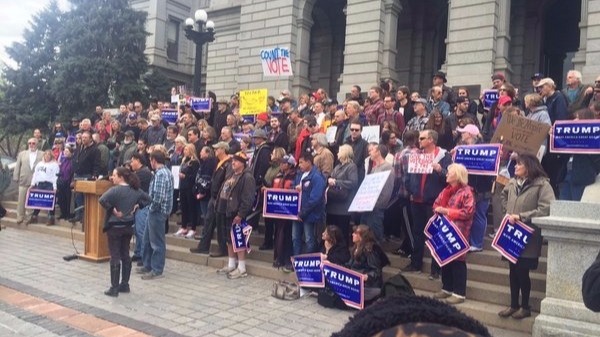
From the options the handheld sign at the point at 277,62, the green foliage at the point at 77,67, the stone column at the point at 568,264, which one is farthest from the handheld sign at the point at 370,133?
the green foliage at the point at 77,67

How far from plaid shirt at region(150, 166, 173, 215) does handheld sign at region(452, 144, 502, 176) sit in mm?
4713

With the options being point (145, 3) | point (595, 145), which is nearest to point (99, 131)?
point (595, 145)

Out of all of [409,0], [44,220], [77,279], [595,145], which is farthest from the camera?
[409,0]

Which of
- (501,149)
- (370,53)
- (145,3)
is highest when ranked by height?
(145,3)

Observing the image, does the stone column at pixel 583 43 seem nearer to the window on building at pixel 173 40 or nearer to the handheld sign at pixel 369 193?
the handheld sign at pixel 369 193

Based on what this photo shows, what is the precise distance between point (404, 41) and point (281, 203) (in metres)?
19.3

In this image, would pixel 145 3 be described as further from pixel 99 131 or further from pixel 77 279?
pixel 77 279

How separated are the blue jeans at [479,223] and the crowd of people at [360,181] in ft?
0.06

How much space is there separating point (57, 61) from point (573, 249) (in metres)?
30.9

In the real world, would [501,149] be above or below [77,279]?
above

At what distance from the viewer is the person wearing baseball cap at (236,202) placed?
29.6 ft

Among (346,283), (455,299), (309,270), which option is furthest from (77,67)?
(455,299)

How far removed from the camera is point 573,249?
5.88 metres

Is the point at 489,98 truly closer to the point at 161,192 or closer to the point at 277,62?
the point at 277,62
